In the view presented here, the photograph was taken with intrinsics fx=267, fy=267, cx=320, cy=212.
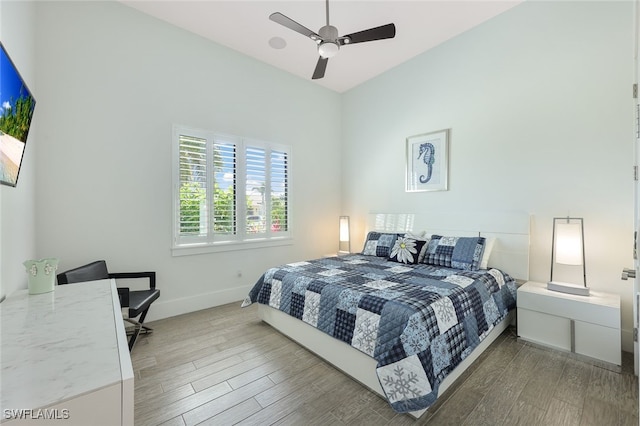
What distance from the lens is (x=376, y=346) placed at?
1.80m

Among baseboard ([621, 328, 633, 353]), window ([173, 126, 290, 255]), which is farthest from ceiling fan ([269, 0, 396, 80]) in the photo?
baseboard ([621, 328, 633, 353])

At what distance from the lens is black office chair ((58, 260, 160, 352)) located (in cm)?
224

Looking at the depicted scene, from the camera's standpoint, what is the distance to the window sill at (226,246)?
330 cm

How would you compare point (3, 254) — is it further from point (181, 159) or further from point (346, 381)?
point (346, 381)

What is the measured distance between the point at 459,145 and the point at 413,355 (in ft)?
9.46

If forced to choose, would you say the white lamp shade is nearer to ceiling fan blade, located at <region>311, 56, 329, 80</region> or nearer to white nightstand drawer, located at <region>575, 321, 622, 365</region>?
white nightstand drawer, located at <region>575, 321, 622, 365</region>

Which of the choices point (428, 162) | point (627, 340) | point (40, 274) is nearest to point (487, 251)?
point (627, 340)

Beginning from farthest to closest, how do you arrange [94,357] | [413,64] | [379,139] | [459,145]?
[379,139] < [413,64] < [459,145] < [94,357]

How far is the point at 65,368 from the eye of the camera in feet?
2.64

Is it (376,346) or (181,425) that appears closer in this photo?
(181,425)

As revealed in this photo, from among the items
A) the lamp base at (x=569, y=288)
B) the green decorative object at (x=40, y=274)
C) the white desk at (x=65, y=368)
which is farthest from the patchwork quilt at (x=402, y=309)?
the green decorative object at (x=40, y=274)

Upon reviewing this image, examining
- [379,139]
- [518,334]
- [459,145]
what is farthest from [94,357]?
[379,139]

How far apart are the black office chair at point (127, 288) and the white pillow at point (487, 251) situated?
3.44m

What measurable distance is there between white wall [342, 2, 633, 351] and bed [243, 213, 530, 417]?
378mm
